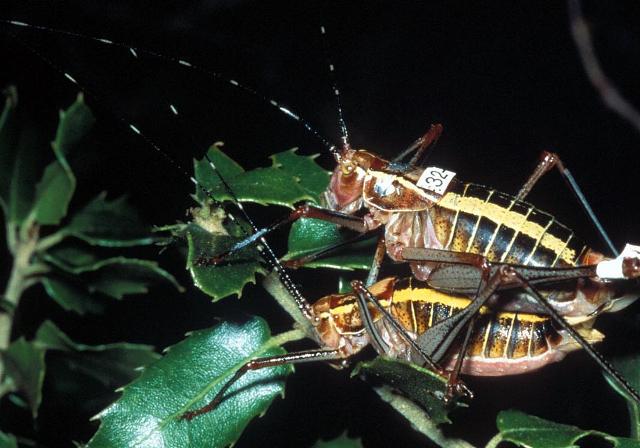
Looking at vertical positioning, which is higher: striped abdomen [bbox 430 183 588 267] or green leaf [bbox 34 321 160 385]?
striped abdomen [bbox 430 183 588 267]

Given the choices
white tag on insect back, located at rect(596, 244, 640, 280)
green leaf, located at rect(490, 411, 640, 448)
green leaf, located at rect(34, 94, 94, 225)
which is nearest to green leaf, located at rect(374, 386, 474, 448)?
green leaf, located at rect(490, 411, 640, 448)

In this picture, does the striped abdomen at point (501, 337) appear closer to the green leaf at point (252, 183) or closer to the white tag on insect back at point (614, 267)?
the white tag on insect back at point (614, 267)

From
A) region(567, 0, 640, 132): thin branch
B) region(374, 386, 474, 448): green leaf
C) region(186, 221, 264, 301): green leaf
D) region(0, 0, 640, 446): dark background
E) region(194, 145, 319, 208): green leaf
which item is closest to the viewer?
region(186, 221, 264, 301): green leaf

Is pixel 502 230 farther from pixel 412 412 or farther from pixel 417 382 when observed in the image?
pixel 417 382

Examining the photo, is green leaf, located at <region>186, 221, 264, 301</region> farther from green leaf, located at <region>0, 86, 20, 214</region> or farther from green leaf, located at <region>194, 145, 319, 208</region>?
green leaf, located at <region>0, 86, 20, 214</region>

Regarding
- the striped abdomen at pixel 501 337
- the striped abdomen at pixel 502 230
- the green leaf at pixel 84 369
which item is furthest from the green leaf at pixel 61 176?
the striped abdomen at pixel 502 230

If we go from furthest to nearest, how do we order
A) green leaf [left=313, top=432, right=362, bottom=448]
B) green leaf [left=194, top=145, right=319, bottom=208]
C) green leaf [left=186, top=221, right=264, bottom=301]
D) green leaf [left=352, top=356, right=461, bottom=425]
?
green leaf [left=313, top=432, right=362, bottom=448], green leaf [left=194, top=145, right=319, bottom=208], green leaf [left=186, top=221, right=264, bottom=301], green leaf [left=352, top=356, right=461, bottom=425]

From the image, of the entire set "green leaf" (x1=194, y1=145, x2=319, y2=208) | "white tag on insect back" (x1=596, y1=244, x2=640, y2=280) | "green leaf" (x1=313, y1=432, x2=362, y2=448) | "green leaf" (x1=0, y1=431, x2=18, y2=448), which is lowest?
"green leaf" (x1=313, y1=432, x2=362, y2=448)

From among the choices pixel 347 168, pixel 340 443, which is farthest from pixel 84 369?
pixel 347 168
